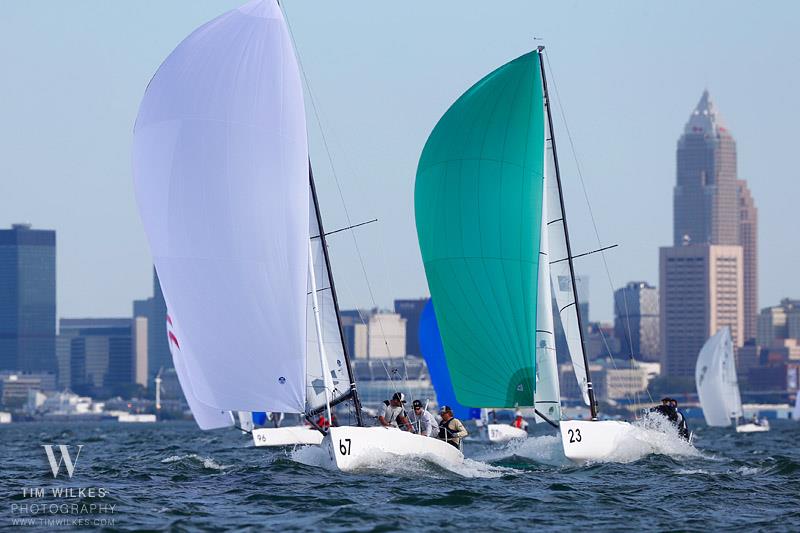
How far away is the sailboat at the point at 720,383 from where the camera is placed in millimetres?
74312

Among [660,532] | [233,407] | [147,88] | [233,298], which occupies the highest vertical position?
[147,88]

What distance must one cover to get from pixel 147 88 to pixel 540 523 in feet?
27.1

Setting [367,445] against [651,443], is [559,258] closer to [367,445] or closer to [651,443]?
[651,443]

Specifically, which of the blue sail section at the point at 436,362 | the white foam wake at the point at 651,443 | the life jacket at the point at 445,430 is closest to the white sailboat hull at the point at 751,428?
the blue sail section at the point at 436,362

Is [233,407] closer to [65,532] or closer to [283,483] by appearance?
[283,483]

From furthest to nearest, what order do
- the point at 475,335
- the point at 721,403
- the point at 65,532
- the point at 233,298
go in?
1. the point at 721,403
2. the point at 475,335
3. the point at 233,298
4. the point at 65,532

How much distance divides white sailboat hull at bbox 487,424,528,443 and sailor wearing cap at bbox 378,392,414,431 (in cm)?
2159

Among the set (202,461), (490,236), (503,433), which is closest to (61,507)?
(490,236)

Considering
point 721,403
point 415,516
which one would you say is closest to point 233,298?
point 415,516

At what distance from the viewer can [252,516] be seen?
18.3 m

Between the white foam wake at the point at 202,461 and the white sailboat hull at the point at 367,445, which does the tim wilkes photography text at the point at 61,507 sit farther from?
the white foam wake at the point at 202,461

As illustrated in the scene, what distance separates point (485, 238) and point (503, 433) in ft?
69.2

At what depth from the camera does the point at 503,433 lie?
46.6 meters

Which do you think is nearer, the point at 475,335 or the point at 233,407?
the point at 233,407
